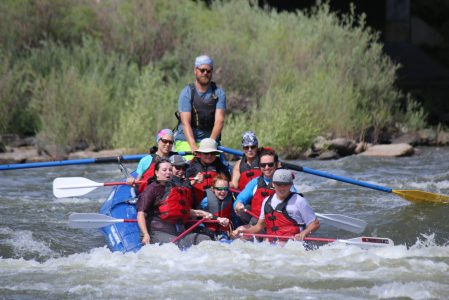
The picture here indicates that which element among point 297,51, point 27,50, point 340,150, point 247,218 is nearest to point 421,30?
point 297,51

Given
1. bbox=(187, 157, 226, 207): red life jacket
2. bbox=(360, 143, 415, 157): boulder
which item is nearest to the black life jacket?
bbox=(187, 157, 226, 207): red life jacket

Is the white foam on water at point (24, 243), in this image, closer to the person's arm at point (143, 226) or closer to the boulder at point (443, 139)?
the person's arm at point (143, 226)

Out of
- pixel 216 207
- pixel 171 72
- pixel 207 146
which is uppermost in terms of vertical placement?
pixel 171 72

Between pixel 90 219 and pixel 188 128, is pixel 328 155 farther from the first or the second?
pixel 90 219

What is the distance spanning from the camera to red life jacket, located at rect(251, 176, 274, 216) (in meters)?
9.23

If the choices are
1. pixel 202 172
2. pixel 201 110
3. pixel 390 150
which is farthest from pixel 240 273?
pixel 390 150

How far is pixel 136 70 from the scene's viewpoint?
712 inches

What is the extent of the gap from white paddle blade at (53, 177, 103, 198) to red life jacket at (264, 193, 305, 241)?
7.09 ft

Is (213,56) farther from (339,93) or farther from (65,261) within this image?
(65,261)

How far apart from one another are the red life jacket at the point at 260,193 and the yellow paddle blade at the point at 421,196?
2.41 metres

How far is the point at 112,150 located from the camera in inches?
633

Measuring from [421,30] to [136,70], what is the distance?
10.2 m

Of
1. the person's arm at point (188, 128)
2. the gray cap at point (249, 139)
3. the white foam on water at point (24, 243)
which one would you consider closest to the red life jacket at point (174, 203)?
the gray cap at point (249, 139)

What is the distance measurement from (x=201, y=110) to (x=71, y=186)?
5.02 ft
